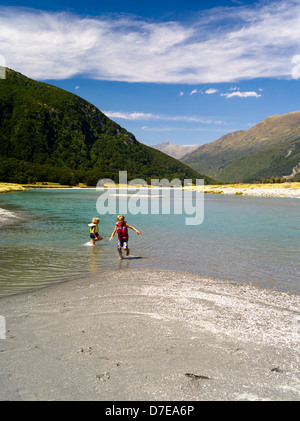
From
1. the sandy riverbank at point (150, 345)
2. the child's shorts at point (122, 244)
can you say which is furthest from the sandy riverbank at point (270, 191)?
the sandy riverbank at point (150, 345)

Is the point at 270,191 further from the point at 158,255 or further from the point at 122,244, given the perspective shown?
the point at 122,244

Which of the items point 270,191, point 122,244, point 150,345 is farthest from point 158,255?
point 270,191

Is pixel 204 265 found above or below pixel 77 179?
below

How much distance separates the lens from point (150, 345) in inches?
213

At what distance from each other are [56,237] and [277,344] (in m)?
15.9

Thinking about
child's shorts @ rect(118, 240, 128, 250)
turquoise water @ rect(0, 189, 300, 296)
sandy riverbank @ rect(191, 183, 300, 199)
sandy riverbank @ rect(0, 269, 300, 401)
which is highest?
sandy riverbank @ rect(191, 183, 300, 199)

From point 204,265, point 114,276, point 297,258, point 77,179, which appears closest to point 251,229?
point 297,258

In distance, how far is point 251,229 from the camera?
78.5 ft

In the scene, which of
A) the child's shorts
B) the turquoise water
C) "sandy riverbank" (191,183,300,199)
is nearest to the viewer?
Answer: the turquoise water

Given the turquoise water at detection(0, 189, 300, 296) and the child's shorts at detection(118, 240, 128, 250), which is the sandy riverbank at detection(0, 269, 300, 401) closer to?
the turquoise water at detection(0, 189, 300, 296)

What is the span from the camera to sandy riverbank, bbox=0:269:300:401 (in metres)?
4.28

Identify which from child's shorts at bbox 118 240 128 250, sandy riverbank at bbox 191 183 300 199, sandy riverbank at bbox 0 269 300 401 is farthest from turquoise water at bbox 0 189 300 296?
sandy riverbank at bbox 191 183 300 199

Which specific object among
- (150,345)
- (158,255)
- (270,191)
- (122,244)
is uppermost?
(270,191)
